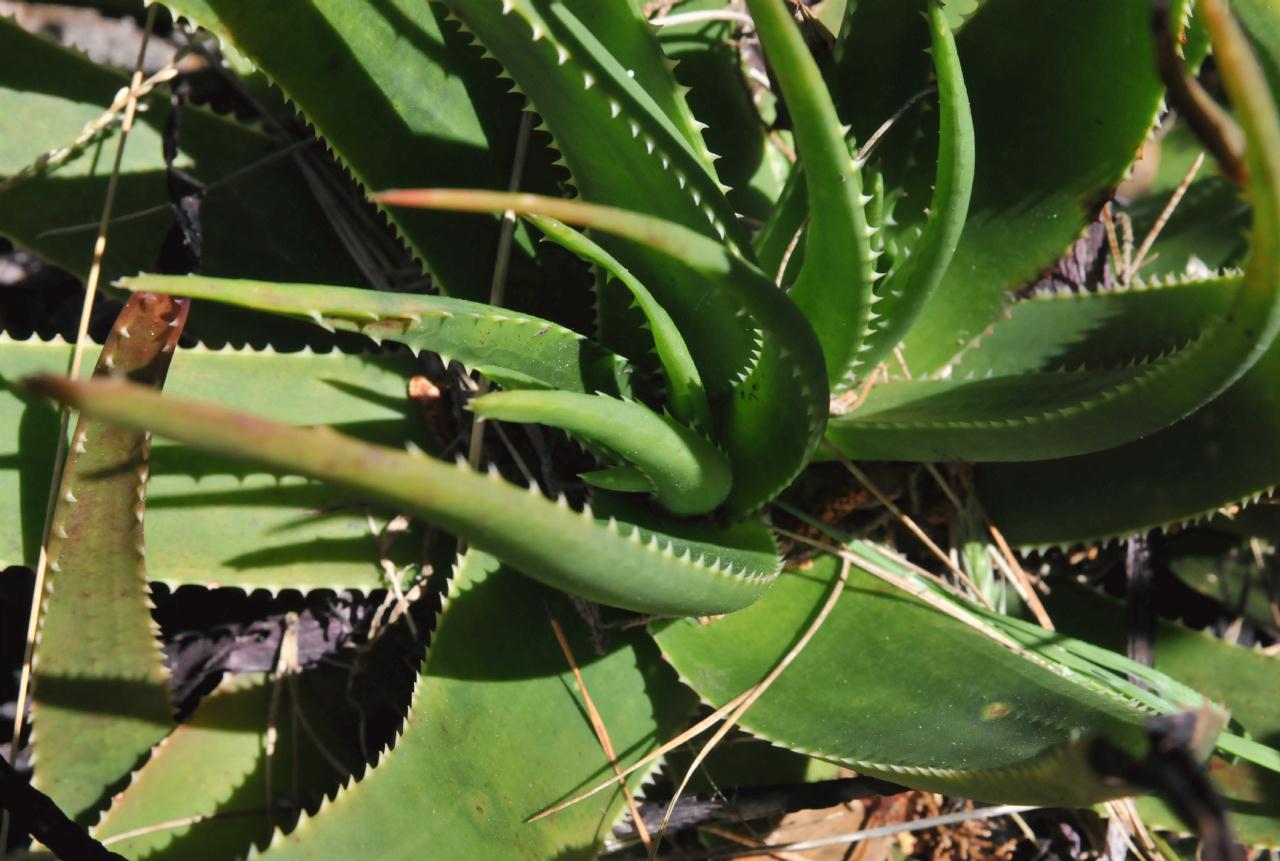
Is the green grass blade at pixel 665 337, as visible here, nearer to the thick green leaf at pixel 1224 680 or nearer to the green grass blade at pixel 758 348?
the green grass blade at pixel 758 348

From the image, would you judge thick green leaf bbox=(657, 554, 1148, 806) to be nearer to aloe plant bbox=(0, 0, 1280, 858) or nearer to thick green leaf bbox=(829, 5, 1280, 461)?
aloe plant bbox=(0, 0, 1280, 858)

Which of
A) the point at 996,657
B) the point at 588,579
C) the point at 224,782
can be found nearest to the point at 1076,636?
the point at 996,657

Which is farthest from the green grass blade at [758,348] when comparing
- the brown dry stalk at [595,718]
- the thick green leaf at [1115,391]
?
the brown dry stalk at [595,718]

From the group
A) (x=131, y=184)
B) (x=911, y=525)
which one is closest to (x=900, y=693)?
(x=911, y=525)

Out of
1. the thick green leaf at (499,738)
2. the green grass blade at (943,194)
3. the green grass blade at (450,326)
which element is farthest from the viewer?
the thick green leaf at (499,738)

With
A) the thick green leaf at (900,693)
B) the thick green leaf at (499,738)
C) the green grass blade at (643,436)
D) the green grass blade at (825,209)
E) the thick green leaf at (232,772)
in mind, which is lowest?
the thick green leaf at (232,772)

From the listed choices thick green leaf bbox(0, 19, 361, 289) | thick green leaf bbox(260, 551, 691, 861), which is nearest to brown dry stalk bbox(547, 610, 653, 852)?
thick green leaf bbox(260, 551, 691, 861)

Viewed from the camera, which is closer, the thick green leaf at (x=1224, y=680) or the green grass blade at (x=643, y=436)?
the green grass blade at (x=643, y=436)

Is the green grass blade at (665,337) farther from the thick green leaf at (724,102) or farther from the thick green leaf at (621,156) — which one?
the thick green leaf at (724,102)

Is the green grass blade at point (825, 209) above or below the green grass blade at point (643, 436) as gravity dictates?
above

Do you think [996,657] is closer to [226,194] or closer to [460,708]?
[460,708]

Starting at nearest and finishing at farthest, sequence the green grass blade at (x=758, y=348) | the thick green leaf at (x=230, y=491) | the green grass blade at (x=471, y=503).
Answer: the green grass blade at (x=471, y=503) → the green grass blade at (x=758, y=348) → the thick green leaf at (x=230, y=491)
